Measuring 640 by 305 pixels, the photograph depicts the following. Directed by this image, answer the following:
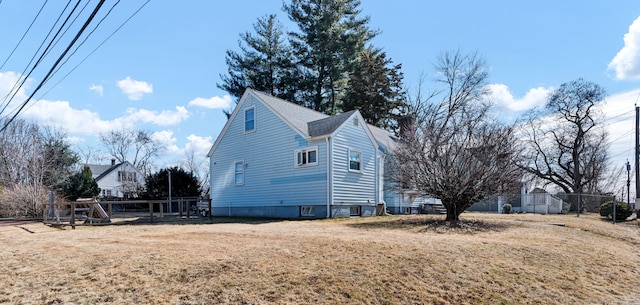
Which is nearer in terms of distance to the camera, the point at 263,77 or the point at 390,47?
the point at 263,77

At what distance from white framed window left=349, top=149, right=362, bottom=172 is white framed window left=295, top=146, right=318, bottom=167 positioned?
5.91 feet

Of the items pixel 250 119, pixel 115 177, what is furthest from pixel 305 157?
pixel 115 177

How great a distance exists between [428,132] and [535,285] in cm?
847

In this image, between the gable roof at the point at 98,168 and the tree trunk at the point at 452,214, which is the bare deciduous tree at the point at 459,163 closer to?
the tree trunk at the point at 452,214

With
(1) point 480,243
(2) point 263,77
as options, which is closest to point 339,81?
(2) point 263,77

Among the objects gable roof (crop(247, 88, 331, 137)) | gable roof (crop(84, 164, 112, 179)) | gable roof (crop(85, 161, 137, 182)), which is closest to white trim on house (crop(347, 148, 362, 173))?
gable roof (crop(247, 88, 331, 137))

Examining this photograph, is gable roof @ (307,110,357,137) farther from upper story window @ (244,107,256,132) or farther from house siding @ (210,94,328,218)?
upper story window @ (244,107,256,132)

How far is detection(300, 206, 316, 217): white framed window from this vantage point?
1794cm

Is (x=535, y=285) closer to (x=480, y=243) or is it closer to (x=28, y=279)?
(x=480, y=243)

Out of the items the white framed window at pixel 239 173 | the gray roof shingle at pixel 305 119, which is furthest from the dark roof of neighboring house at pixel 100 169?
the gray roof shingle at pixel 305 119

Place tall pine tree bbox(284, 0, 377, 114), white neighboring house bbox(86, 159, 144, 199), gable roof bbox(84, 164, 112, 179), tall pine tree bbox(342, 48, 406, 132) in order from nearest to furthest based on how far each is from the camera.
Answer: tall pine tree bbox(284, 0, 377, 114) < tall pine tree bbox(342, 48, 406, 132) < white neighboring house bbox(86, 159, 144, 199) < gable roof bbox(84, 164, 112, 179)

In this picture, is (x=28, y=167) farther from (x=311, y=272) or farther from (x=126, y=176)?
(x=311, y=272)

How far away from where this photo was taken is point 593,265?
7.88m

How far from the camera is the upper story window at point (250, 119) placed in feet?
67.5
